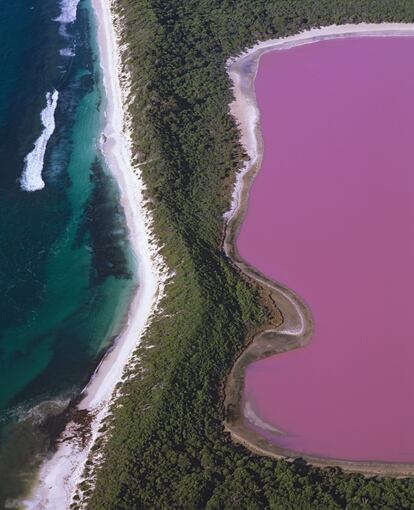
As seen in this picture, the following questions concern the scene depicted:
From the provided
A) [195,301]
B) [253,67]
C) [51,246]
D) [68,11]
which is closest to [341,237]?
[195,301]

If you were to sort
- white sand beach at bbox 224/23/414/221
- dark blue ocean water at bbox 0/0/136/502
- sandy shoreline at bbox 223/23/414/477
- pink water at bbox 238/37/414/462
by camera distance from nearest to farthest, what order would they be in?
sandy shoreline at bbox 223/23/414/477 < pink water at bbox 238/37/414/462 < dark blue ocean water at bbox 0/0/136/502 < white sand beach at bbox 224/23/414/221

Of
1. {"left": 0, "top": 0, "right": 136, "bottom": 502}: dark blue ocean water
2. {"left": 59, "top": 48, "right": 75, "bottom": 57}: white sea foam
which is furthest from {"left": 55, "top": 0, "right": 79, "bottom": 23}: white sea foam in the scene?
{"left": 59, "top": 48, "right": 75, "bottom": 57}: white sea foam

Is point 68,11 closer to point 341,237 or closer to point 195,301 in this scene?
point 341,237

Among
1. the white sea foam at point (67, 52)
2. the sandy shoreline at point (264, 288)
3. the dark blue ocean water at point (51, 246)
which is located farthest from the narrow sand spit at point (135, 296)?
the sandy shoreline at point (264, 288)

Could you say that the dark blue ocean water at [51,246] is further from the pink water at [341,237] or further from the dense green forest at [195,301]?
the pink water at [341,237]

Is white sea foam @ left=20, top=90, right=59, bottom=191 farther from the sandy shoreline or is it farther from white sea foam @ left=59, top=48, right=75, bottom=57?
the sandy shoreline

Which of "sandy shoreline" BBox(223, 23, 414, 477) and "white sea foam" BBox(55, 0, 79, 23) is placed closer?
"sandy shoreline" BBox(223, 23, 414, 477)
